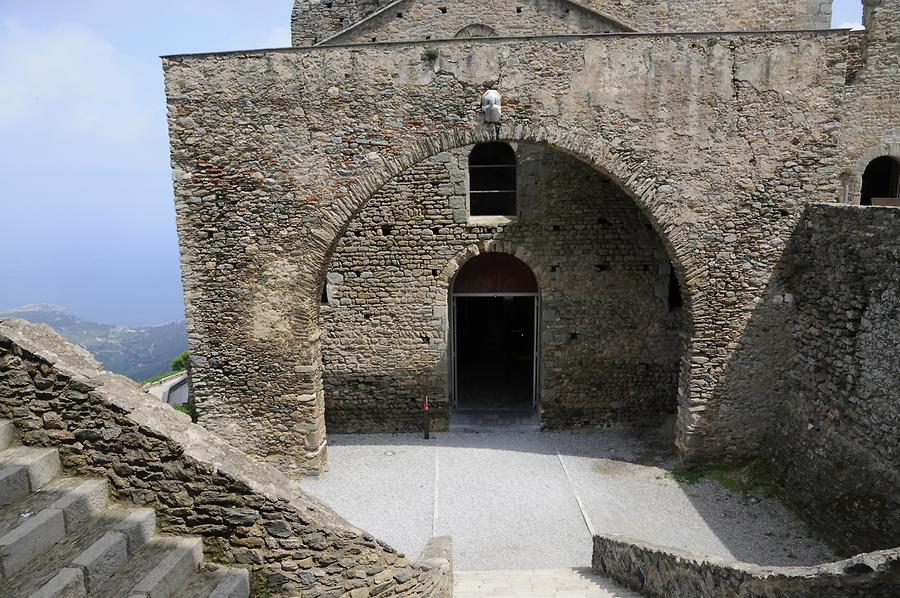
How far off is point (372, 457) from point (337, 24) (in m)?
10.5

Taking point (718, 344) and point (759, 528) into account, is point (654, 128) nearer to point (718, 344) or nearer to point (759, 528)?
point (718, 344)

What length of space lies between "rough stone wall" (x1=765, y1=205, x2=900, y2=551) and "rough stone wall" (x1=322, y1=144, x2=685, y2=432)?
→ 242 cm

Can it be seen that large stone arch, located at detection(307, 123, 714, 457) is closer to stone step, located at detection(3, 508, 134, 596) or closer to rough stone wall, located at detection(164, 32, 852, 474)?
rough stone wall, located at detection(164, 32, 852, 474)

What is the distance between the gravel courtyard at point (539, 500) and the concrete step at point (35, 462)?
174 inches

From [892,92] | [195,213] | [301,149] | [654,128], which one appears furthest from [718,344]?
[892,92]

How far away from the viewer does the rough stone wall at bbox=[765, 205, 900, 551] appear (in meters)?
6.16

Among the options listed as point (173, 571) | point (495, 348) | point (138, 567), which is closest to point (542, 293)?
point (495, 348)

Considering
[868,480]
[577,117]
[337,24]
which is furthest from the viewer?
[337,24]

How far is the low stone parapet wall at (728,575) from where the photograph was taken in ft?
10.6

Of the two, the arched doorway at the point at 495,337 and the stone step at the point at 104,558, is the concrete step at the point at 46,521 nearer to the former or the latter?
the stone step at the point at 104,558

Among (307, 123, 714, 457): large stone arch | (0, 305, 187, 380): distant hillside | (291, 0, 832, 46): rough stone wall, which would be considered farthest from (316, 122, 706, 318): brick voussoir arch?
(0, 305, 187, 380): distant hillside

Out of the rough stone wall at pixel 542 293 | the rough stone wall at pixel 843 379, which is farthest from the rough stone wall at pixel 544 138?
the rough stone wall at pixel 542 293

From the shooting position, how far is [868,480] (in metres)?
6.31

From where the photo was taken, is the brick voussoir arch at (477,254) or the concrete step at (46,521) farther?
the brick voussoir arch at (477,254)
